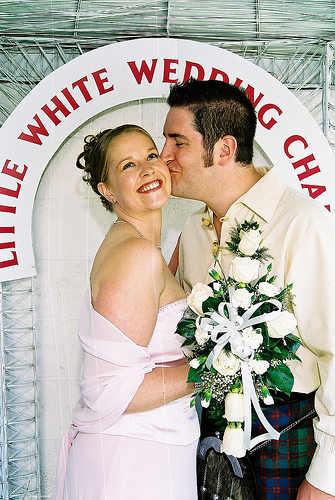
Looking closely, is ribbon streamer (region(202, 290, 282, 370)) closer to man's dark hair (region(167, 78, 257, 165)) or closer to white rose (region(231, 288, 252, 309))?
white rose (region(231, 288, 252, 309))

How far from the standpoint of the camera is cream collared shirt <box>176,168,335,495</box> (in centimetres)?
85

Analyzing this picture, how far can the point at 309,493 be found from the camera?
88 cm

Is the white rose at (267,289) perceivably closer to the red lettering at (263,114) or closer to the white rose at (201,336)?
the white rose at (201,336)

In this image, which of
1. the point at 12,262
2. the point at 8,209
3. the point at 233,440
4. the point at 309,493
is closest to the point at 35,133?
the point at 8,209

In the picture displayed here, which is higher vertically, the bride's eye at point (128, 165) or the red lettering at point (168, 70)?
the red lettering at point (168, 70)

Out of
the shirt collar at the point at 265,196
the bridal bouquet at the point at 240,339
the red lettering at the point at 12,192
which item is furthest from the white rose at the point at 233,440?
the red lettering at the point at 12,192

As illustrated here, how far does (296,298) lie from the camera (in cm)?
87

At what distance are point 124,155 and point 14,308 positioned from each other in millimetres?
388

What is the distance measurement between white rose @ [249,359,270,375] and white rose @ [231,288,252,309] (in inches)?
3.3

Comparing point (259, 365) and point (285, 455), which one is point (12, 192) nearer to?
point (259, 365)

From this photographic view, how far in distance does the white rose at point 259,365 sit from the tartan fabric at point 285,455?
7.9 inches

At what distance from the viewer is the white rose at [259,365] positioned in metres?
0.77

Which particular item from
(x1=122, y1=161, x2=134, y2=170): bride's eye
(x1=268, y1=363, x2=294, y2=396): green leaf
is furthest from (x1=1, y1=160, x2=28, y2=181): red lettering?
(x1=268, y1=363, x2=294, y2=396): green leaf

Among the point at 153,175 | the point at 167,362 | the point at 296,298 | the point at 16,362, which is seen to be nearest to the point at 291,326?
the point at 296,298
